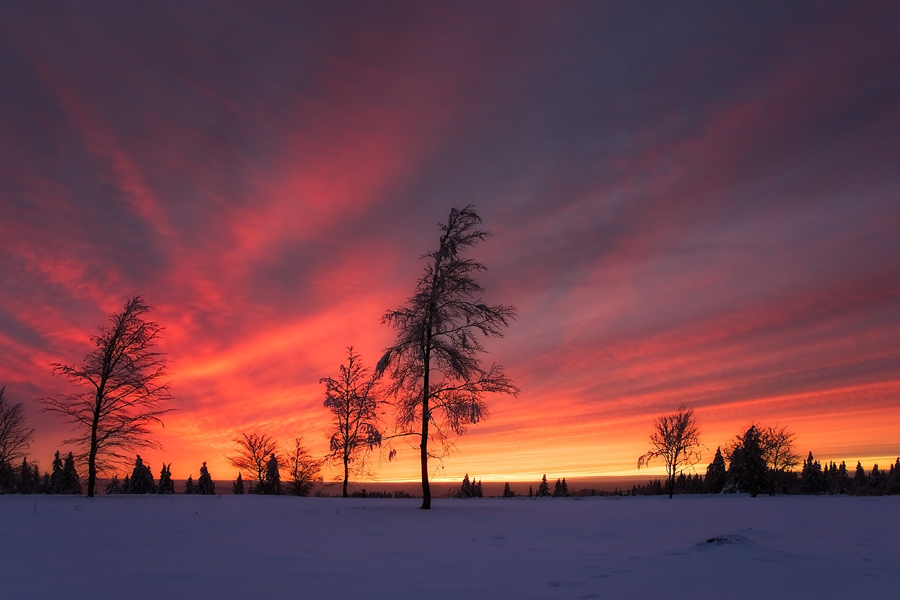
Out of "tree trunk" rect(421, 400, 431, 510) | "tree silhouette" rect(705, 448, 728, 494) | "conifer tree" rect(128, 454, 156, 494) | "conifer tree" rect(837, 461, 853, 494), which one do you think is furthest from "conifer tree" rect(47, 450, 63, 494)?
"conifer tree" rect(837, 461, 853, 494)

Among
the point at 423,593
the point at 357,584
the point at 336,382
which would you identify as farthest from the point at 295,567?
the point at 336,382

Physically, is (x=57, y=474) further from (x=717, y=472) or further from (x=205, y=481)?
(x=717, y=472)

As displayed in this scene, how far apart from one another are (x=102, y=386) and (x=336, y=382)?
13.3 metres

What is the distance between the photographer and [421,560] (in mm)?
9070

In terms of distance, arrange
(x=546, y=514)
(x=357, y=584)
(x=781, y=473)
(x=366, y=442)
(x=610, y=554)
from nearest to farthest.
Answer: (x=357, y=584), (x=610, y=554), (x=546, y=514), (x=366, y=442), (x=781, y=473)

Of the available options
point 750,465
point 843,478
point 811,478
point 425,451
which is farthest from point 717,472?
point 425,451

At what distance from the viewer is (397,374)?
22.9 m

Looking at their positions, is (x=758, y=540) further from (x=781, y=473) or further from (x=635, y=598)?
(x=781, y=473)

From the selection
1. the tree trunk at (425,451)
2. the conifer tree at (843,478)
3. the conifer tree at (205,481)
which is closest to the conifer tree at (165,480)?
the conifer tree at (205,481)

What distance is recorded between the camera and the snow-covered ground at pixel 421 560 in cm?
668

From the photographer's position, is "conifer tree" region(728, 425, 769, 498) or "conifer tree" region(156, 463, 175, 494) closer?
"conifer tree" region(728, 425, 769, 498)

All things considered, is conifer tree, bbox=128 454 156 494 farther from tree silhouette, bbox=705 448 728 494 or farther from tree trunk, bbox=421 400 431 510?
tree silhouette, bbox=705 448 728 494

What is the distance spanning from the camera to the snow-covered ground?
6.68 m

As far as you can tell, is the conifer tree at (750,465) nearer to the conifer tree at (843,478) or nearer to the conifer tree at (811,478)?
the conifer tree at (811,478)
